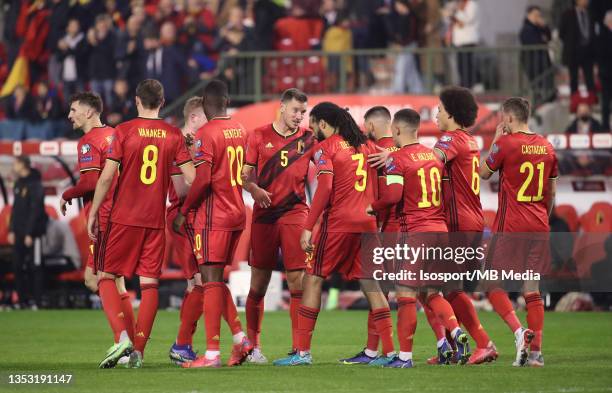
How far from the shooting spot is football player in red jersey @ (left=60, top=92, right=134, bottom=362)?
455 inches

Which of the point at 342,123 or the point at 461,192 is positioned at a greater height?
the point at 342,123

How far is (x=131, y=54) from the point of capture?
2352 centimetres

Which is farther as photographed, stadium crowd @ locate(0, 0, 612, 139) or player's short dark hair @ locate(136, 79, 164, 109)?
stadium crowd @ locate(0, 0, 612, 139)

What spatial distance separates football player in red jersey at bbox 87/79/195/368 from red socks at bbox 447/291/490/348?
97.6 inches

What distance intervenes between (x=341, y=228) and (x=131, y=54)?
41.8 ft

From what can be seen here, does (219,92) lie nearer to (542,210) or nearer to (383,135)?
(383,135)

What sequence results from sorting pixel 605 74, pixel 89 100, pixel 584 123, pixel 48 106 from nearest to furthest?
1. pixel 89 100
2. pixel 584 123
3. pixel 605 74
4. pixel 48 106

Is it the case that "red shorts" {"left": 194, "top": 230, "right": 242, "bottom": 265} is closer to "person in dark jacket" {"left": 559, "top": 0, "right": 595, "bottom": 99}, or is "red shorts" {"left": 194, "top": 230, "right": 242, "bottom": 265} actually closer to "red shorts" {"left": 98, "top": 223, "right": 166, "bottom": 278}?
"red shorts" {"left": 98, "top": 223, "right": 166, "bottom": 278}

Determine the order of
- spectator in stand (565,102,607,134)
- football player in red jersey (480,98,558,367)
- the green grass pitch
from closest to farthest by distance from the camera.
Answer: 1. the green grass pitch
2. football player in red jersey (480,98,558,367)
3. spectator in stand (565,102,607,134)

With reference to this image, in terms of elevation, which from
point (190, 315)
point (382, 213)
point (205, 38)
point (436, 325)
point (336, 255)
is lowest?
point (436, 325)

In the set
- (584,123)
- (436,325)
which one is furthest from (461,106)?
(584,123)

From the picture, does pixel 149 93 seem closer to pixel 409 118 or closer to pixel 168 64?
pixel 409 118

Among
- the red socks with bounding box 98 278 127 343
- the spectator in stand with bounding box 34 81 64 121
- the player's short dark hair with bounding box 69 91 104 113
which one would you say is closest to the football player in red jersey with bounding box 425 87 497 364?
the red socks with bounding box 98 278 127 343

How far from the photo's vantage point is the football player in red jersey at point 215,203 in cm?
1136
